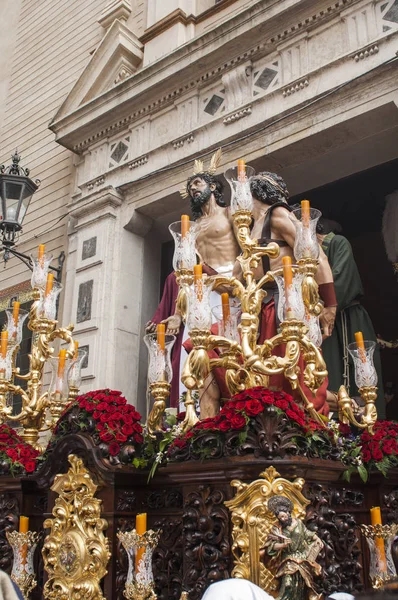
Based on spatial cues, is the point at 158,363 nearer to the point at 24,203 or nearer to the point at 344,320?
the point at 344,320

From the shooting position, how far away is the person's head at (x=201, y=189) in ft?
21.4

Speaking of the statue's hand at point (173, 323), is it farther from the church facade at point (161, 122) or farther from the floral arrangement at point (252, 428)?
the floral arrangement at point (252, 428)

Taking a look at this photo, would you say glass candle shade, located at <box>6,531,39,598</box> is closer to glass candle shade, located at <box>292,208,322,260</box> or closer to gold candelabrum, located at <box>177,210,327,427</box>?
gold candelabrum, located at <box>177,210,327,427</box>

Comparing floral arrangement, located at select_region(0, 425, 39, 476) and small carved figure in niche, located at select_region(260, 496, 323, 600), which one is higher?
floral arrangement, located at select_region(0, 425, 39, 476)

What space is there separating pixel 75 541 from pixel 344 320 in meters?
3.77

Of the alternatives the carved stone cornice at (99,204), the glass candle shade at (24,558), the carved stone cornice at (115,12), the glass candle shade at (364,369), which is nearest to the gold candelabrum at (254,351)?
the glass candle shade at (364,369)

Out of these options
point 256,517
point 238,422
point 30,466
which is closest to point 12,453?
point 30,466

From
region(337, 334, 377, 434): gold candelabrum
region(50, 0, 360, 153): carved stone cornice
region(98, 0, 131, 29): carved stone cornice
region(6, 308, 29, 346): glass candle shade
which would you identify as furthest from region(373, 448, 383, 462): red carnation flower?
region(98, 0, 131, 29): carved stone cornice

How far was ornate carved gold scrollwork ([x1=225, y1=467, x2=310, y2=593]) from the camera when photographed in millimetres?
3076

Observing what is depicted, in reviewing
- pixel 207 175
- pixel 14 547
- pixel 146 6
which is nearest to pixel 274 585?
pixel 14 547

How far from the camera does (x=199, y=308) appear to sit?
399 cm

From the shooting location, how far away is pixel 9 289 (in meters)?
10.3

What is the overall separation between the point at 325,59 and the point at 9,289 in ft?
19.8

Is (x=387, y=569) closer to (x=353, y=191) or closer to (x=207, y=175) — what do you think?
(x=207, y=175)
